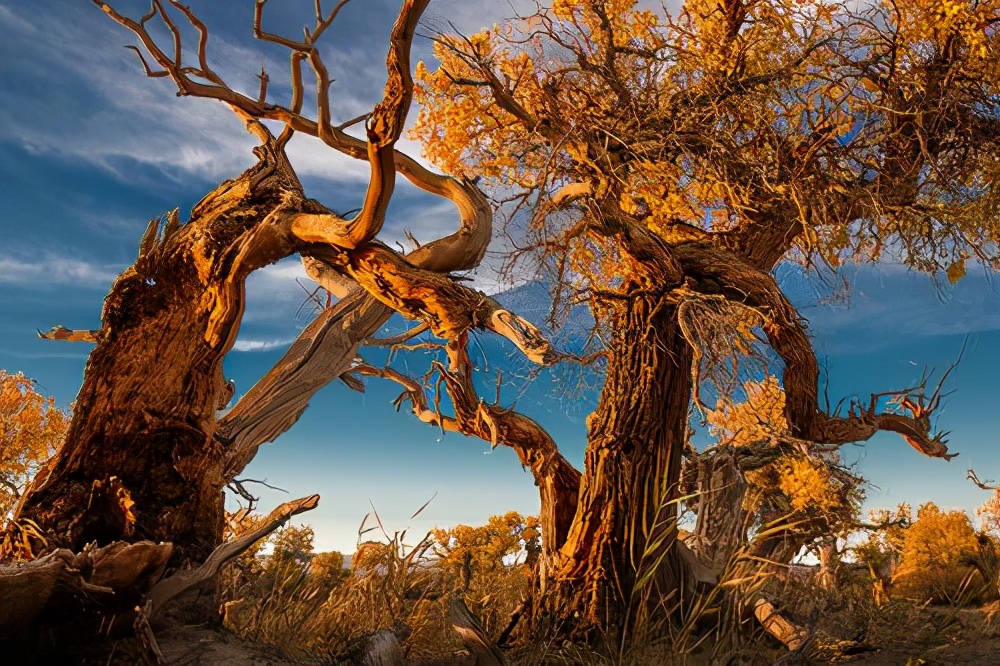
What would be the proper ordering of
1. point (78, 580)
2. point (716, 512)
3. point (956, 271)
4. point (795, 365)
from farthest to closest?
1. point (716, 512)
2. point (956, 271)
3. point (795, 365)
4. point (78, 580)

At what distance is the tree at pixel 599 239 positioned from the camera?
20.8 feet

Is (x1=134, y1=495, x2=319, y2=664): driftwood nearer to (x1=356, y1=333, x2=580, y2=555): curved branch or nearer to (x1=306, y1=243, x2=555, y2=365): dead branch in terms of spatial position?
(x1=306, y1=243, x2=555, y2=365): dead branch

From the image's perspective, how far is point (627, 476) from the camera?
738cm

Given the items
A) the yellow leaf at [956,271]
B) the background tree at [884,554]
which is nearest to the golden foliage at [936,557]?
the background tree at [884,554]

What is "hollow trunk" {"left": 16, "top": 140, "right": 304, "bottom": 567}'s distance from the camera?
6.02 metres

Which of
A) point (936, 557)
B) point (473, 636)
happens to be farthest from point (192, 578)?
point (936, 557)

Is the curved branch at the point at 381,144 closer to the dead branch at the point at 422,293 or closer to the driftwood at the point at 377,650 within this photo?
the dead branch at the point at 422,293

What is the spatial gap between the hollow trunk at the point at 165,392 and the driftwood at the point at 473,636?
2.34 meters

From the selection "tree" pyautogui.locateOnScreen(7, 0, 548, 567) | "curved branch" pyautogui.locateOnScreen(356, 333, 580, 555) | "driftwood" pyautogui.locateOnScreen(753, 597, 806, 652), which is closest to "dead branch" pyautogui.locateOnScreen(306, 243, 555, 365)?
"tree" pyautogui.locateOnScreen(7, 0, 548, 567)

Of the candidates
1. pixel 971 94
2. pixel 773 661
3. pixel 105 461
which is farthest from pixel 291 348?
pixel 971 94

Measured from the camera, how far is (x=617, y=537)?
7.21 metres

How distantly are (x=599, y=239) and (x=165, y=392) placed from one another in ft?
16.4

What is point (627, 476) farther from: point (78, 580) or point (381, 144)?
point (78, 580)

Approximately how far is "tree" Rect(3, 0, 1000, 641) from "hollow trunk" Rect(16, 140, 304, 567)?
0.07ft
